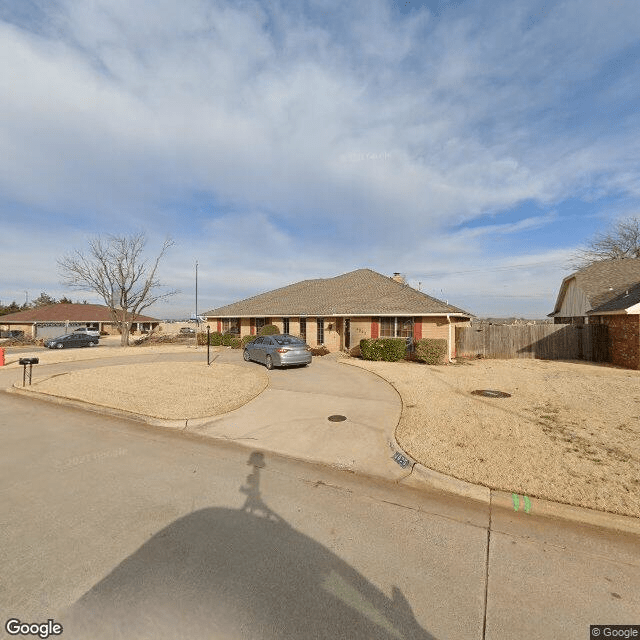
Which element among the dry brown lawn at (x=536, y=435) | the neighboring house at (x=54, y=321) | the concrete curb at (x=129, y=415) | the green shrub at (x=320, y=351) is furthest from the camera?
the neighboring house at (x=54, y=321)

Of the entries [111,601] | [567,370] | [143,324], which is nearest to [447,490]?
[111,601]

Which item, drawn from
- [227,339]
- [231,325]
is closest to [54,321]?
[231,325]

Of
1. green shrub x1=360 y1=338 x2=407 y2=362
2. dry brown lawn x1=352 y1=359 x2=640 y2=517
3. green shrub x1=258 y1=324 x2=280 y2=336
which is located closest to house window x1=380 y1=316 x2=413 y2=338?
green shrub x1=360 y1=338 x2=407 y2=362

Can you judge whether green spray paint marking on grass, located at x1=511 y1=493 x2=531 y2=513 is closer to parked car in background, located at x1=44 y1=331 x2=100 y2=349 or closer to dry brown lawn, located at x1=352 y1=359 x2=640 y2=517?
dry brown lawn, located at x1=352 y1=359 x2=640 y2=517

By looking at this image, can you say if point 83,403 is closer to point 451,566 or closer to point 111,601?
point 111,601

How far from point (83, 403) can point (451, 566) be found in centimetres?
994

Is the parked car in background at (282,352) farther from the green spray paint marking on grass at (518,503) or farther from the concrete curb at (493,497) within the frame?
the green spray paint marking on grass at (518,503)

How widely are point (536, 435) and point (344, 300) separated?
663 inches

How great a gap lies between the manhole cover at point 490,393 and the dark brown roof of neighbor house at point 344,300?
26.5 feet

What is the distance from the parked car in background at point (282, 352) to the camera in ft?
45.6

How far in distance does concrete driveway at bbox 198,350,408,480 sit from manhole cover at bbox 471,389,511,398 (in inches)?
94.9

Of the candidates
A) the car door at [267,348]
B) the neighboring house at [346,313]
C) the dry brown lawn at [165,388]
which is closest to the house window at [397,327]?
the neighboring house at [346,313]

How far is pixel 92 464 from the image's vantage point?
17.9 ft

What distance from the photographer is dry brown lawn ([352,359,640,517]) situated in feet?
14.7
